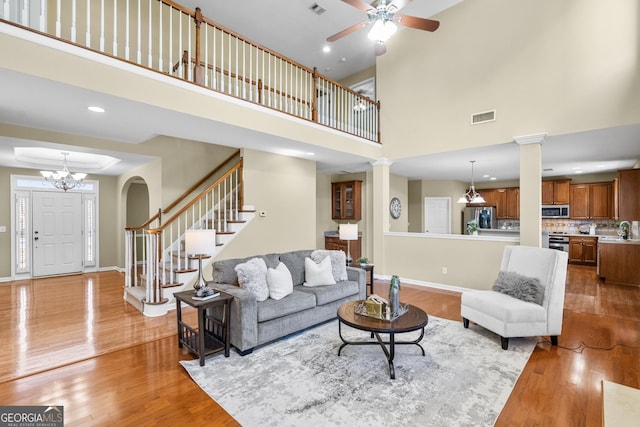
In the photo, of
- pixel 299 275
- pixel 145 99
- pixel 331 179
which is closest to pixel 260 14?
pixel 145 99

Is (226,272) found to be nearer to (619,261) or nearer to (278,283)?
(278,283)

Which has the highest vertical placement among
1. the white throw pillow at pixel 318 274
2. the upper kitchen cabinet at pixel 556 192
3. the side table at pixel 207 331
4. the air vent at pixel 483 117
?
the air vent at pixel 483 117

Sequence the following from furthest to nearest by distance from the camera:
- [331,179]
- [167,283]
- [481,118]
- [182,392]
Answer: [331,179] < [481,118] < [167,283] < [182,392]

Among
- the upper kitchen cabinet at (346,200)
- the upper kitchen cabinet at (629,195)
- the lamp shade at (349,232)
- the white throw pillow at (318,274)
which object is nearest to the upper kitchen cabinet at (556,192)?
the upper kitchen cabinet at (629,195)

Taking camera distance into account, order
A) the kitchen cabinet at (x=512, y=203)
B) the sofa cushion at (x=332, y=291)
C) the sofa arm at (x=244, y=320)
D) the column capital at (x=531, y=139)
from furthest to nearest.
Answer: the kitchen cabinet at (x=512, y=203) → the column capital at (x=531, y=139) → the sofa cushion at (x=332, y=291) → the sofa arm at (x=244, y=320)

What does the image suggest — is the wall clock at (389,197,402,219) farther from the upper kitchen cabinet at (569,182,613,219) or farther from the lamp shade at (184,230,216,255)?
the lamp shade at (184,230,216,255)

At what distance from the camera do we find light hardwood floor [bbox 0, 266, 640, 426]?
2230 millimetres

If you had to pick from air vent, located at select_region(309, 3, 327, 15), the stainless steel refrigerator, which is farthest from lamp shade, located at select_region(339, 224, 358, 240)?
the stainless steel refrigerator

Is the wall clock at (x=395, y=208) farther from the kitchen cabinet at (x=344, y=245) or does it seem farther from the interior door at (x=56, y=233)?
the interior door at (x=56, y=233)

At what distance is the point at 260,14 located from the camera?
5.87 meters

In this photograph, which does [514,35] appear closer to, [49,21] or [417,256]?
[417,256]

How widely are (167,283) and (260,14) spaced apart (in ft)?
16.9

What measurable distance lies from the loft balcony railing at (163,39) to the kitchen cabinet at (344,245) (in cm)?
275

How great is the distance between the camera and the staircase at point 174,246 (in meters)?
4.38
